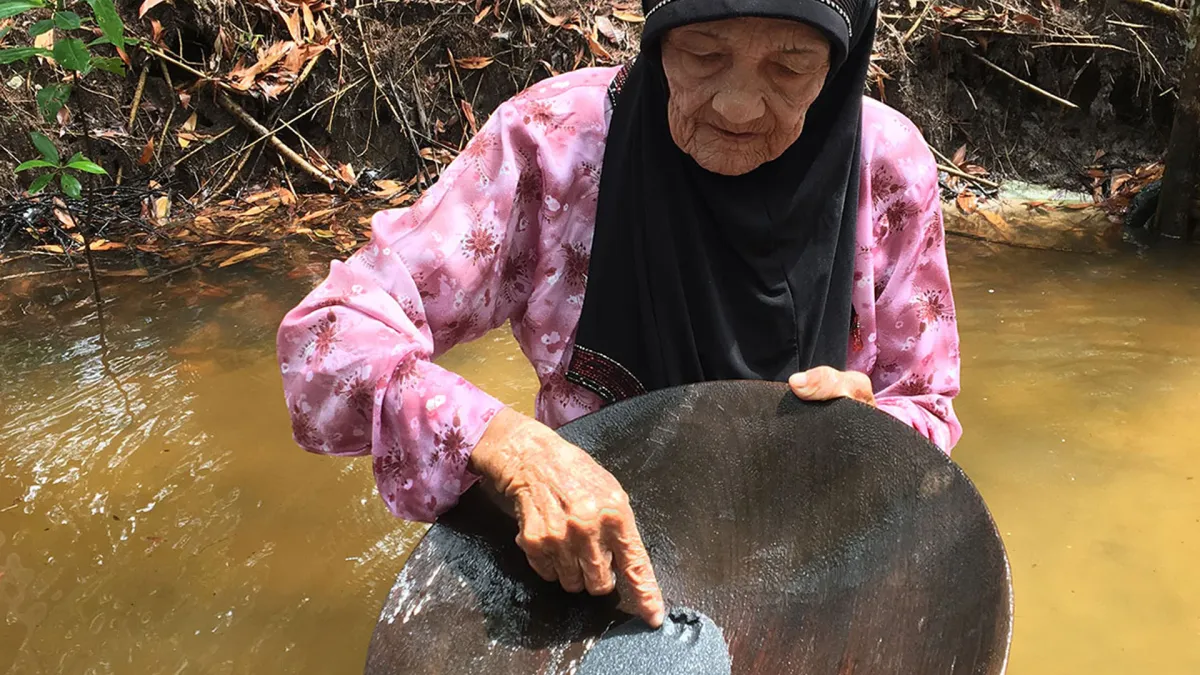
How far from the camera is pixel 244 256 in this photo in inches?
137

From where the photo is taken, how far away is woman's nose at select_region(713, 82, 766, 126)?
1053 millimetres

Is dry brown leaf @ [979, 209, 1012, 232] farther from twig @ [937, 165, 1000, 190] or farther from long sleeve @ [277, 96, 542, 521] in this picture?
long sleeve @ [277, 96, 542, 521]

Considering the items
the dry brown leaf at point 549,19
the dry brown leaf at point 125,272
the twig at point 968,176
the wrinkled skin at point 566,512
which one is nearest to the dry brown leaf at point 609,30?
the dry brown leaf at point 549,19

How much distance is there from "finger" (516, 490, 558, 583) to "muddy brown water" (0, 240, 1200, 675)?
922mm

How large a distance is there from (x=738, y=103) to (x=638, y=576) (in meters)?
0.58

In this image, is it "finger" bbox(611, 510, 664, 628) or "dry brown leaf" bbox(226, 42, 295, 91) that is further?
"dry brown leaf" bbox(226, 42, 295, 91)

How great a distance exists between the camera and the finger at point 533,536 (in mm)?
928

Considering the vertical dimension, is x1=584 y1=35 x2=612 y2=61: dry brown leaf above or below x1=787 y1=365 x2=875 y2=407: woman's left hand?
below

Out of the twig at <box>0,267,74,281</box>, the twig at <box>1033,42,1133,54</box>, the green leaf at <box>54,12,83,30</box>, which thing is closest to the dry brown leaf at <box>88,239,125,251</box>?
the twig at <box>0,267,74,281</box>

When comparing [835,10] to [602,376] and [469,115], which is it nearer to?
[602,376]

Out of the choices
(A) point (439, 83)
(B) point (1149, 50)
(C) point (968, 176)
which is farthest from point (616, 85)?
(B) point (1149, 50)

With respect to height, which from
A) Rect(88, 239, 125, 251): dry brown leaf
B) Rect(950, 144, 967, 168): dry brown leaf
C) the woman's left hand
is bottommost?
Rect(88, 239, 125, 251): dry brown leaf

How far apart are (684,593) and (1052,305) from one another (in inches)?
101

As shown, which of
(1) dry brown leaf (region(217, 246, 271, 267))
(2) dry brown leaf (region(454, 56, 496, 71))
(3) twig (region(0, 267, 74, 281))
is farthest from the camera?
(2) dry brown leaf (region(454, 56, 496, 71))
